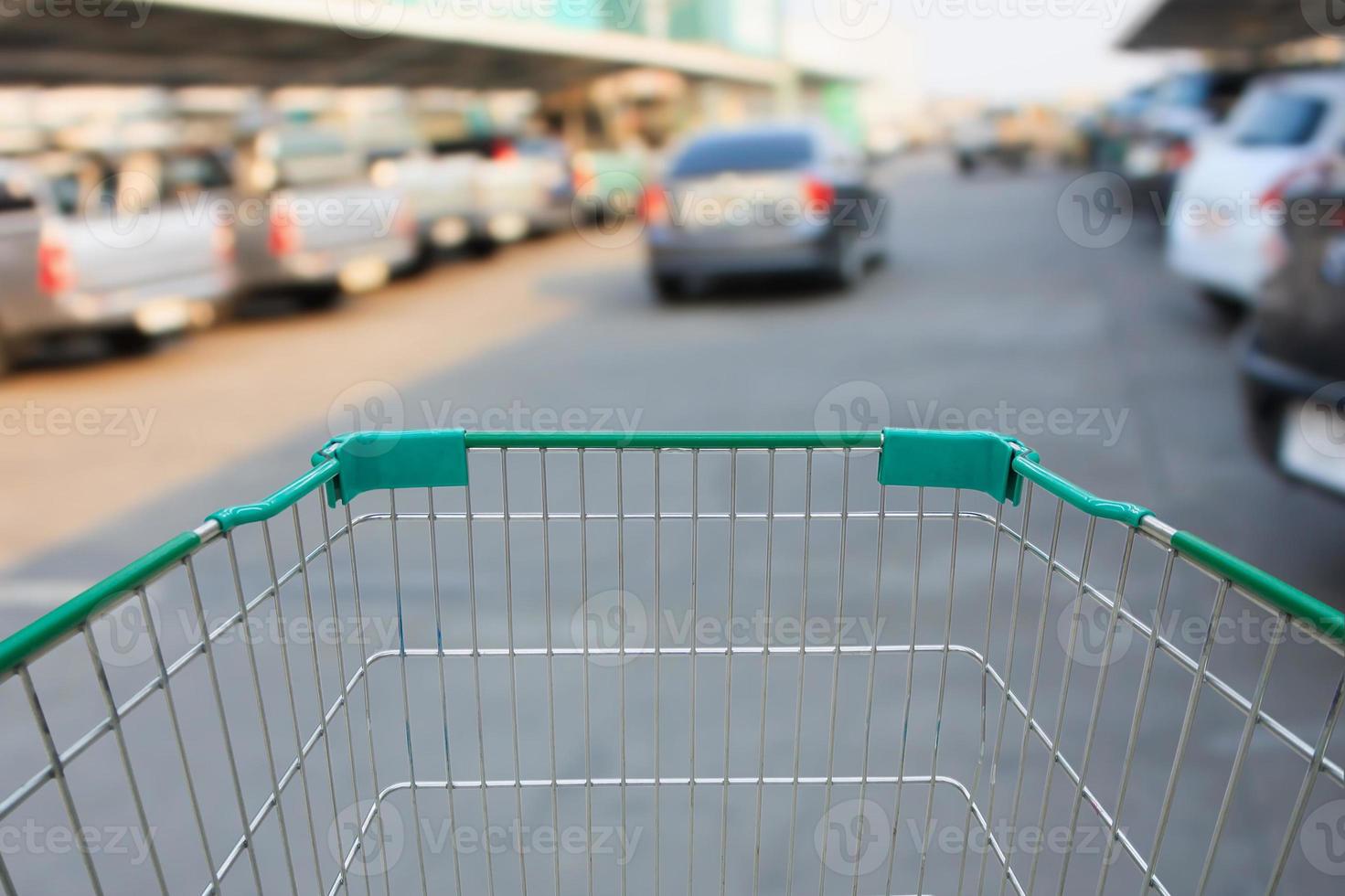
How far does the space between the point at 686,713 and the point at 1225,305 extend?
6810 millimetres

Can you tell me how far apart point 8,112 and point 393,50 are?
29.4ft

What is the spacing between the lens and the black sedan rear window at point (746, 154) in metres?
8.80

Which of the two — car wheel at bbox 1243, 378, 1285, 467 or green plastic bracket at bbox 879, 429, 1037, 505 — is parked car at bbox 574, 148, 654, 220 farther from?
green plastic bracket at bbox 879, 429, 1037, 505

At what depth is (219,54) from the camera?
1805 cm

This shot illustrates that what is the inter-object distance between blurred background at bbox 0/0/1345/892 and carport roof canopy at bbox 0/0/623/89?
19 centimetres

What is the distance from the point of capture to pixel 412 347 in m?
8.13

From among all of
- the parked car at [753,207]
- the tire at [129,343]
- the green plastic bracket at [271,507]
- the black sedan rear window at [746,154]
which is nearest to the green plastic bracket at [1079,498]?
the green plastic bracket at [271,507]

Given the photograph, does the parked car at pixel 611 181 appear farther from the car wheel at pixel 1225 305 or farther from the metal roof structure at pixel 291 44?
the car wheel at pixel 1225 305

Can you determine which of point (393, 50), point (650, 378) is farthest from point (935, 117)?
point (650, 378)

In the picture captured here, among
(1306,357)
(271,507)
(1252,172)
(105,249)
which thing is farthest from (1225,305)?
(105,249)

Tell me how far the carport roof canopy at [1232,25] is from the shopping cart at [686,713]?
54.7 ft

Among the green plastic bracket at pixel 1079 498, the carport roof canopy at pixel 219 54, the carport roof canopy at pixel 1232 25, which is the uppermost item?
the carport roof canopy at pixel 1232 25

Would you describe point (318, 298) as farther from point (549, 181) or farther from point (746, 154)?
point (549, 181)

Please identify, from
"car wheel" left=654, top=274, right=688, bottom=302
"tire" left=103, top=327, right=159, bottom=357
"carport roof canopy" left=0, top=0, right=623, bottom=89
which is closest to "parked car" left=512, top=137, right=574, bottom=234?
"carport roof canopy" left=0, top=0, right=623, bottom=89
